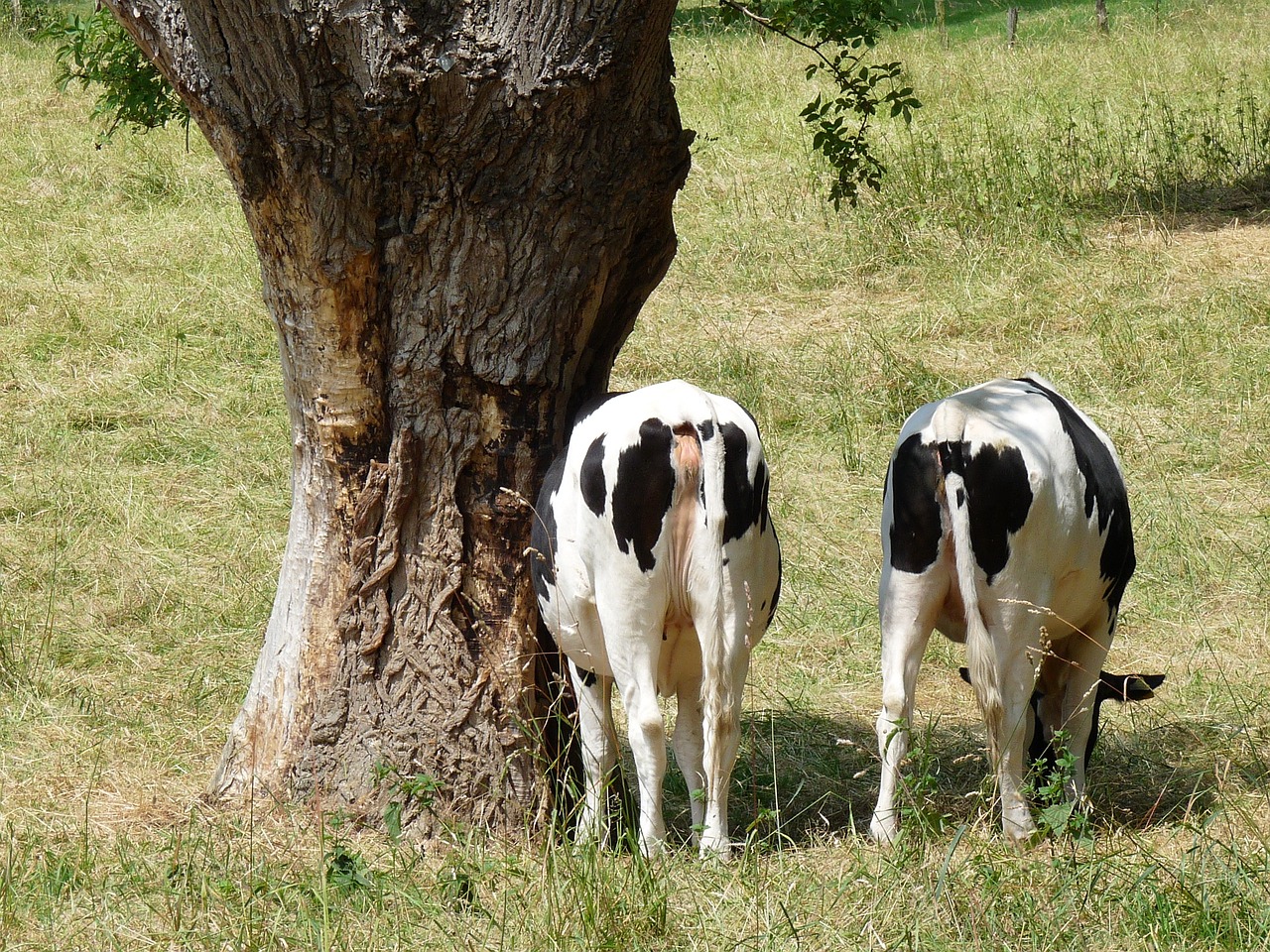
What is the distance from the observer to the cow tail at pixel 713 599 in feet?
12.1

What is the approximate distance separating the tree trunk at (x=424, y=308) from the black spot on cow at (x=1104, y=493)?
1432 millimetres

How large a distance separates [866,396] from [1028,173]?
14.2 ft

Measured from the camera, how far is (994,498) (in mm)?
3900

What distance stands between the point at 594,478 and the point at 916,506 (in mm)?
980

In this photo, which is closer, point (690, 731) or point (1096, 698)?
point (690, 731)

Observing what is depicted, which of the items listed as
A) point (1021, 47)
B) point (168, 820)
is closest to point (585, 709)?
point (168, 820)

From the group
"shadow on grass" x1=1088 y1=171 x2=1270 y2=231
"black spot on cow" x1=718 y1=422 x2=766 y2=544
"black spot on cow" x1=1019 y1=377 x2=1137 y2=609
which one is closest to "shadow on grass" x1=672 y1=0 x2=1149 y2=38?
"shadow on grass" x1=1088 y1=171 x2=1270 y2=231

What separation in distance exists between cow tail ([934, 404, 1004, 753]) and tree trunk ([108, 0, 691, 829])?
1.09m

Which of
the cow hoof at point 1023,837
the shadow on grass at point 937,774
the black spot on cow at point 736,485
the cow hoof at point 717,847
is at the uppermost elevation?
the black spot on cow at point 736,485

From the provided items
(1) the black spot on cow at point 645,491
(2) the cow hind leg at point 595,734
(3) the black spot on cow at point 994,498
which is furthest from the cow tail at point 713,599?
(3) the black spot on cow at point 994,498

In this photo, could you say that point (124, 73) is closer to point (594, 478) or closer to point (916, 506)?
point (594, 478)

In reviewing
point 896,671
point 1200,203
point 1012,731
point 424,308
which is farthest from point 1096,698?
point 1200,203

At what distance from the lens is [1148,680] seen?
441cm

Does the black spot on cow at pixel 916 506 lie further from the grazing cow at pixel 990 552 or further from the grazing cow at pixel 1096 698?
the grazing cow at pixel 1096 698
